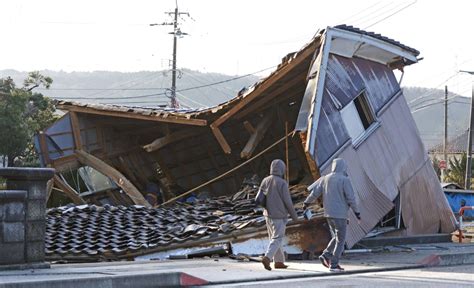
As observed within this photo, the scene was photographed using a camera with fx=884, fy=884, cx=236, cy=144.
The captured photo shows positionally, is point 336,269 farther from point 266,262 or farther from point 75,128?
point 75,128

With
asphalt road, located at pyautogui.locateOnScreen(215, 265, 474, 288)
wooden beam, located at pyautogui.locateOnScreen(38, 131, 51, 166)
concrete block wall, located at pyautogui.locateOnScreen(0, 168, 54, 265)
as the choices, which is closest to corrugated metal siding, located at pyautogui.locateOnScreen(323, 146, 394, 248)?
asphalt road, located at pyautogui.locateOnScreen(215, 265, 474, 288)

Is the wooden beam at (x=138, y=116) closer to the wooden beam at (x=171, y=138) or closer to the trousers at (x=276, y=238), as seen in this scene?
the wooden beam at (x=171, y=138)

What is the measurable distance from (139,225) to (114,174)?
5.40 metres

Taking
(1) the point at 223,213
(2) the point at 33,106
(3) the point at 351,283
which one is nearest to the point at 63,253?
Result: (1) the point at 223,213

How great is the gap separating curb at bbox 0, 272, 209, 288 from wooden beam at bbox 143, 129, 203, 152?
13.4m

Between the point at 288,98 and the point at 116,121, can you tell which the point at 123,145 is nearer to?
the point at 116,121

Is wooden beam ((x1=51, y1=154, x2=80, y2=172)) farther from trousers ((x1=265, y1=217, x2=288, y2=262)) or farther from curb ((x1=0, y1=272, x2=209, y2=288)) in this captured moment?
curb ((x1=0, y1=272, x2=209, y2=288))

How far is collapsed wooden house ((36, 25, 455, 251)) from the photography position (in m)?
18.3

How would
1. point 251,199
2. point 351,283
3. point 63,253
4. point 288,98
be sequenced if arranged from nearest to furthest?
point 351,283
point 63,253
point 251,199
point 288,98

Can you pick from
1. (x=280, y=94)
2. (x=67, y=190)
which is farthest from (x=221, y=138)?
(x=67, y=190)

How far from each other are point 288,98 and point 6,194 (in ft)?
42.1

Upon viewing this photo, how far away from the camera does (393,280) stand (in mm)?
12727

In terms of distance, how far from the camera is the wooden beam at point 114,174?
23.8m

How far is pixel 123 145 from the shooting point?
26812 millimetres
